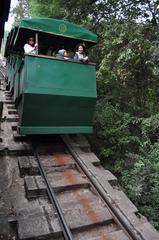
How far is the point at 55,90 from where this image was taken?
21.3 feet

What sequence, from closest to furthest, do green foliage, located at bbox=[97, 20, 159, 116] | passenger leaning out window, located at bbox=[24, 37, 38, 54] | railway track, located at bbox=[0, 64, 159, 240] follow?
railway track, located at bbox=[0, 64, 159, 240] < passenger leaning out window, located at bbox=[24, 37, 38, 54] < green foliage, located at bbox=[97, 20, 159, 116]

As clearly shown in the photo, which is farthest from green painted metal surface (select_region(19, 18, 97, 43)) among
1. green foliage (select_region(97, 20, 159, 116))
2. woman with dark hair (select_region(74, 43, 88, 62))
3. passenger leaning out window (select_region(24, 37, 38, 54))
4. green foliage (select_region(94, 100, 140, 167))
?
green foliage (select_region(94, 100, 140, 167))

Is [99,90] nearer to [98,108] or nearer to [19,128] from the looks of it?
[98,108]

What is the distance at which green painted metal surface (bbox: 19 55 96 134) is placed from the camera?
6.34 meters

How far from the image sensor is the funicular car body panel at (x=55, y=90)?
20.8 feet

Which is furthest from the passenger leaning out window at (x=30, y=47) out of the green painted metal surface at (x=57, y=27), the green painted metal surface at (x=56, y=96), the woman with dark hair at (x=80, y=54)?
the woman with dark hair at (x=80, y=54)

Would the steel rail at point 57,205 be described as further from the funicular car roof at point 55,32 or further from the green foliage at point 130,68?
the green foliage at point 130,68

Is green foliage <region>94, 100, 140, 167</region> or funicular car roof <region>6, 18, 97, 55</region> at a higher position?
funicular car roof <region>6, 18, 97, 55</region>

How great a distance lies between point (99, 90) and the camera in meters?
10.3

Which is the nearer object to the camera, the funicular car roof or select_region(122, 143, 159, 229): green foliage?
select_region(122, 143, 159, 229): green foliage

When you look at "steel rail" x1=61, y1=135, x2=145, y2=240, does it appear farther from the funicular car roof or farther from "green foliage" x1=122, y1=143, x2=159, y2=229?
the funicular car roof

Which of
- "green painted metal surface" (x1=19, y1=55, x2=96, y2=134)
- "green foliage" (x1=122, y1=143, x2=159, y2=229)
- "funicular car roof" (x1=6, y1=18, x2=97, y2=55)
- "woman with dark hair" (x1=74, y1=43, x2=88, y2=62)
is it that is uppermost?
"funicular car roof" (x1=6, y1=18, x2=97, y2=55)

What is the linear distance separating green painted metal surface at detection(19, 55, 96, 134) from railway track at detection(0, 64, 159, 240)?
0.61 meters

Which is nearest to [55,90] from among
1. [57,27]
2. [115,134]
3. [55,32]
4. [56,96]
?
[56,96]
